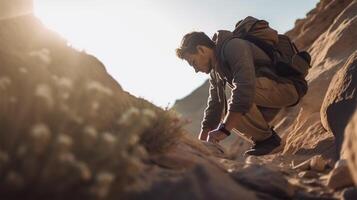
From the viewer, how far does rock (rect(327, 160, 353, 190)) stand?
328cm

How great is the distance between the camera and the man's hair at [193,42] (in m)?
6.07

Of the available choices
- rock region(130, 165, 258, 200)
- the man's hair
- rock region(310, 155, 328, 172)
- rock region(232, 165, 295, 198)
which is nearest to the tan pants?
the man's hair

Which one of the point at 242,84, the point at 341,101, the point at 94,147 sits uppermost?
the point at 242,84

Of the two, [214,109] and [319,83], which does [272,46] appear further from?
[319,83]

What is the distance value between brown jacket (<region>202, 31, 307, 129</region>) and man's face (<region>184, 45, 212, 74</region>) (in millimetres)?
136

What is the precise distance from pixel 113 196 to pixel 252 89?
3494 millimetres

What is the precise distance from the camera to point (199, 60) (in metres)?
6.14

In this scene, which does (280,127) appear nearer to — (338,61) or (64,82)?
(338,61)

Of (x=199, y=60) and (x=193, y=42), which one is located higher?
(x=193, y=42)

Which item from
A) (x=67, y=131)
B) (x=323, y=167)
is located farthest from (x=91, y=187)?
(x=323, y=167)

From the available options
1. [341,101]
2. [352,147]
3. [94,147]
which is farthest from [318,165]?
[94,147]

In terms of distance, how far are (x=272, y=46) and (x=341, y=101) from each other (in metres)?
1.17

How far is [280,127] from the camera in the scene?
12094 mm

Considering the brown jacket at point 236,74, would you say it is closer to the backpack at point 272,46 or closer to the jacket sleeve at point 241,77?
the jacket sleeve at point 241,77
